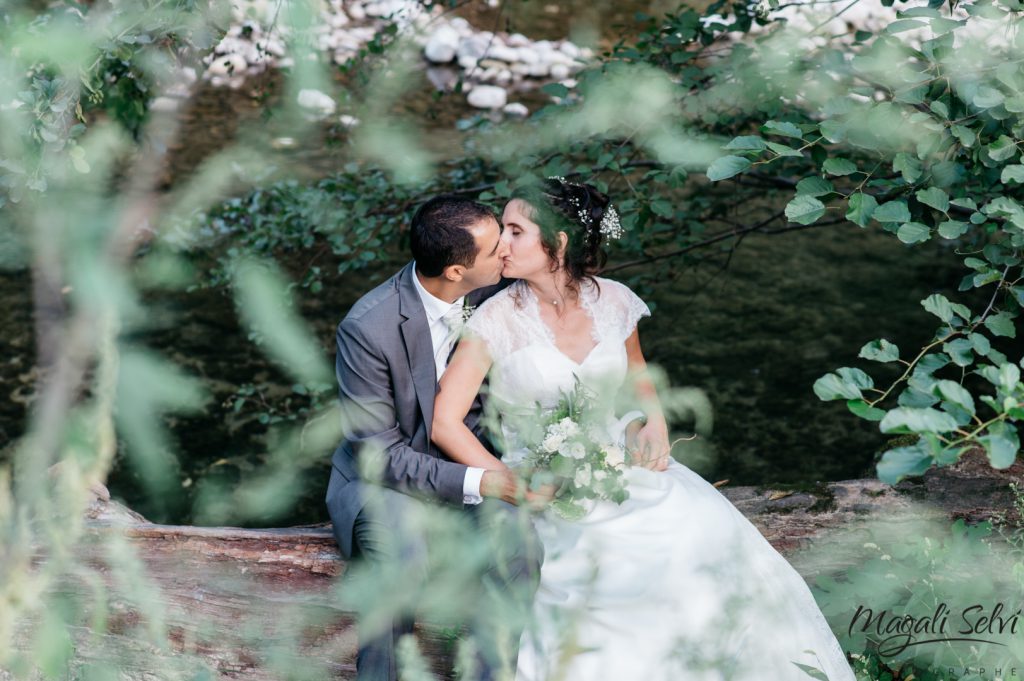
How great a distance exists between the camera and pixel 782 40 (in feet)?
12.1

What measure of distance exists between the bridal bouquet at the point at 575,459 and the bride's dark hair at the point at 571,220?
64cm

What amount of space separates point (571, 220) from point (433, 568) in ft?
4.00

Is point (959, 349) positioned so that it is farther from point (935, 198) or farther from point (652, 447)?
point (652, 447)

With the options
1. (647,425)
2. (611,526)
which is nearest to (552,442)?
(611,526)

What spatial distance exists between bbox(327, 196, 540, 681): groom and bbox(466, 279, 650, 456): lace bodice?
229 millimetres

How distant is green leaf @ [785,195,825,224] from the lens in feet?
7.03

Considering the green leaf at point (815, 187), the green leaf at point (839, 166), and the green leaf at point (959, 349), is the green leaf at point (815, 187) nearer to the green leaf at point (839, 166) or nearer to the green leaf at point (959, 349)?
the green leaf at point (839, 166)

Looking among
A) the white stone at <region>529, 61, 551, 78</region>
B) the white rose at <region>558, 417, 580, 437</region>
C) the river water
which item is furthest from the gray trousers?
the white stone at <region>529, 61, 551, 78</region>

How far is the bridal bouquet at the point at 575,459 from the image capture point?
2.52m

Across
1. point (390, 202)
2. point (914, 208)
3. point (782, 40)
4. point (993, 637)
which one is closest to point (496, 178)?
point (390, 202)

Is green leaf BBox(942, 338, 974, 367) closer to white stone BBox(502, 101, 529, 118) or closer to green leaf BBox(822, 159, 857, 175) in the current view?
green leaf BBox(822, 159, 857, 175)

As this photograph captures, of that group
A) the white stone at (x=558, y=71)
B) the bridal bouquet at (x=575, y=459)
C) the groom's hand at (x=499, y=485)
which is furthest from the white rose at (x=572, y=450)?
the white stone at (x=558, y=71)

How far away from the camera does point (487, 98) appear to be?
1000cm

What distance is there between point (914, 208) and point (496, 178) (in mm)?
2304
